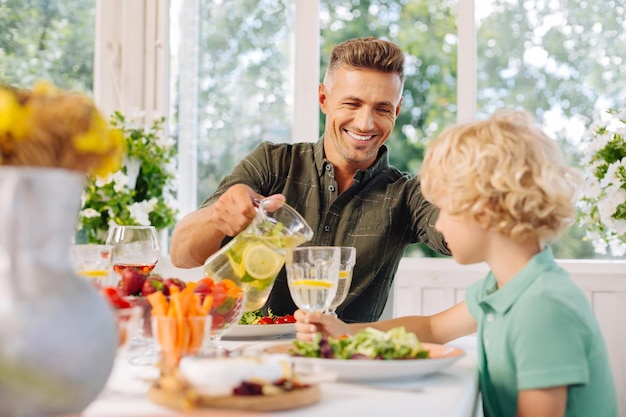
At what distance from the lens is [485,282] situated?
145 cm

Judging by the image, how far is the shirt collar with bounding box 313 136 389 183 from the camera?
230 cm

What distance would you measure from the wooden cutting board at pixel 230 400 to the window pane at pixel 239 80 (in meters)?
3.00

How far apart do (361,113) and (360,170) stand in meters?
0.18

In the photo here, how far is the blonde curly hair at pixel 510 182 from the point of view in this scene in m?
1.28

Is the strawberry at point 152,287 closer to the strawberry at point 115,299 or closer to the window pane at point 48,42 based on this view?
the strawberry at point 115,299

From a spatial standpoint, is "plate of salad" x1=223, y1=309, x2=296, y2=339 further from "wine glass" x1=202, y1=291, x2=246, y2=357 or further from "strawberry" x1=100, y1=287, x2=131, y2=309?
"strawberry" x1=100, y1=287, x2=131, y2=309

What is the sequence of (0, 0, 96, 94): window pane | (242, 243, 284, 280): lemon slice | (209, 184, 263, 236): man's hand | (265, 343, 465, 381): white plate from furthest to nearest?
(0, 0, 96, 94): window pane
(209, 184, 263, 236): man's hand
(242, 243, 284, 280): lemon slice
(265, 343, 465, 381): white plate

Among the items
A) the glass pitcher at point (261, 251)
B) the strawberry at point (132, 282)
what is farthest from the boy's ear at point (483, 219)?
the strawberry at point (132, 282)

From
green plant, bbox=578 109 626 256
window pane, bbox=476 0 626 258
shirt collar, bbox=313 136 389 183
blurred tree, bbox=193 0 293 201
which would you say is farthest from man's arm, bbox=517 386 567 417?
blurred tree, bbox=193 0 293 201

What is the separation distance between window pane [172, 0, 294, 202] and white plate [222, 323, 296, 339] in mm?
2301

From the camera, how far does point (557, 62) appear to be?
345 cm

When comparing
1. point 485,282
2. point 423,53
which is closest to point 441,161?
point 485,282

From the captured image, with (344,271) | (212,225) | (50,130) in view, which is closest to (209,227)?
(212,225)

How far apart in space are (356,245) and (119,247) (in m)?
0.73
